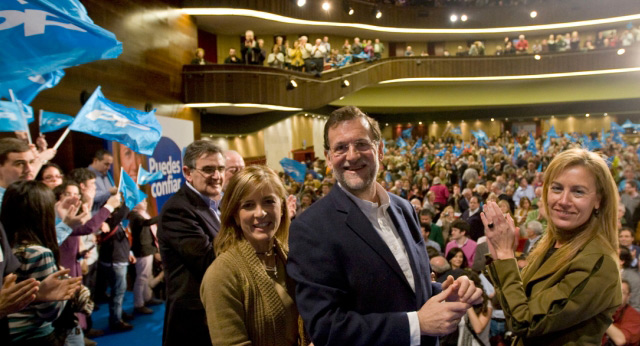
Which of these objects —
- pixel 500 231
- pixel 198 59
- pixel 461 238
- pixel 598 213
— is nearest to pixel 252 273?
pixel 500 231

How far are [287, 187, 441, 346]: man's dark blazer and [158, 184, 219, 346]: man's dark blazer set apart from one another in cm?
96

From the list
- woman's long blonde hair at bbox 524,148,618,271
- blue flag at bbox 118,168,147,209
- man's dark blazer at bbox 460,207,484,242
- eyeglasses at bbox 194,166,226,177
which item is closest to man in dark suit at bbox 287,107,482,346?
woman's long blonde hair at bbox 524,148,618,271

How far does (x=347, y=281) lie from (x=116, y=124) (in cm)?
395

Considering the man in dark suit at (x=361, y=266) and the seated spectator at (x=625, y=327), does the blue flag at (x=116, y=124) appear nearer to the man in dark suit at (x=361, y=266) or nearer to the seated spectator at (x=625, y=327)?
the man in dark suit at (x=361, y=266)

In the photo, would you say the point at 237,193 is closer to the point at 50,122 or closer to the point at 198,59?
the point at 50,122

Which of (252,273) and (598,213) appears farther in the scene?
(598,213)

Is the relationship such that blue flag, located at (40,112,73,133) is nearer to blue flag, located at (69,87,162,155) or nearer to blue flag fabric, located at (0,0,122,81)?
blue flag, located at (69,87,162,155)

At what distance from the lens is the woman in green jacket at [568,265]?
5.61ft

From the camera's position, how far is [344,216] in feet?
5.21

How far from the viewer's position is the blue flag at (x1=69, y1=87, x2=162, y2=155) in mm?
4426

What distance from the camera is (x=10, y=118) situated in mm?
3623

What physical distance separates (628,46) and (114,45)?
25091 millimetres

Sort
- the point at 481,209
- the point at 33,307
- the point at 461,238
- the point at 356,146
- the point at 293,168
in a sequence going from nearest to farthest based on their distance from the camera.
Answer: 1. the point at 356,146
2. the point at 33,307
3. the point at 461,238
4. the point at 481,209
5. the point at 293,168

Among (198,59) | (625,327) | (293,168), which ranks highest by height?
(198,59)
